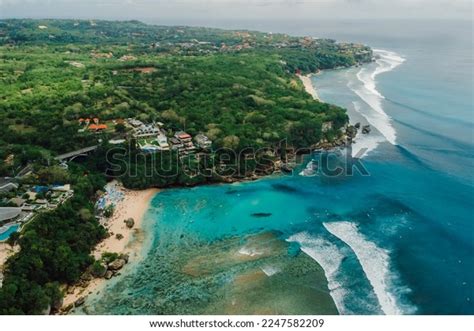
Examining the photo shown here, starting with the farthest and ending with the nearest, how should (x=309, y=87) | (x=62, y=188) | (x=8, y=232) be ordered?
(x=309, y=87)
(x=62, y=188)
(x=8, y=232)

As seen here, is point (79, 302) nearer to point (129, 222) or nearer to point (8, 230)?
point (8, 230)

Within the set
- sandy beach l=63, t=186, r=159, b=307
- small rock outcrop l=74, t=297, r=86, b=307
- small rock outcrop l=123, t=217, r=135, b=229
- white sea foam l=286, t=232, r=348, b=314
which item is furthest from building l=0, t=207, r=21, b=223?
white sea foam l=286, t=232, r=348, b=314

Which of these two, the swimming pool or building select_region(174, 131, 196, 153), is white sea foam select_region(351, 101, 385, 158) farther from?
the swimming pool

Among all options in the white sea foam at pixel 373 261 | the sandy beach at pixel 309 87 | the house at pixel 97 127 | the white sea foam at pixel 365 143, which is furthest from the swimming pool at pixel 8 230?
the sandy beach at pixel 309 87

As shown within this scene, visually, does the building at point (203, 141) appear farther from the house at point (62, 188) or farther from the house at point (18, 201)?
the house at point (18, 201)

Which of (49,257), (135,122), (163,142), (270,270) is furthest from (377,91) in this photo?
(49,257)
